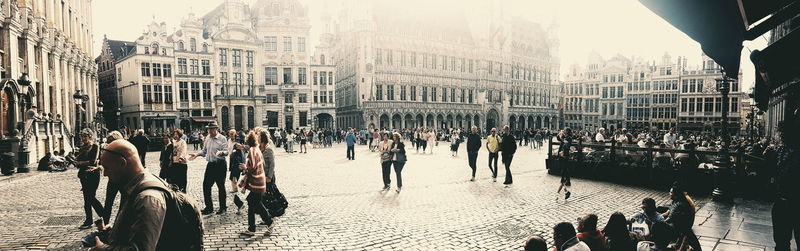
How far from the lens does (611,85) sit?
74.1 meters

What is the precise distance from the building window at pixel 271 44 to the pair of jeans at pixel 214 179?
4106 centimetres

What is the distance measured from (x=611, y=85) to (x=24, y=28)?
257 feet

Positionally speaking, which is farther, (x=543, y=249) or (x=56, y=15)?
(x=56, y=15)

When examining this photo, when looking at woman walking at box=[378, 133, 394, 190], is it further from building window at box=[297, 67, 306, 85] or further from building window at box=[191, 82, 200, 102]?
building window at box=[191, 82, 200, 102]

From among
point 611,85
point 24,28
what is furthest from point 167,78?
point 611,85

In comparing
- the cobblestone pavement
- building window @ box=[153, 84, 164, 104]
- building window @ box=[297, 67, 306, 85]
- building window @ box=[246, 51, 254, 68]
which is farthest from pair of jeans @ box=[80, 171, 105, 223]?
building window @ box=[297, 67, 306, 85]

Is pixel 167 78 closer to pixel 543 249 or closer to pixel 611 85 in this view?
pixel 543 249

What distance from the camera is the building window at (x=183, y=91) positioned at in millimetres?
42656

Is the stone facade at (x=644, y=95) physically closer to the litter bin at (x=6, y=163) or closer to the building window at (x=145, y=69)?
the building window at (x=145, y=69)

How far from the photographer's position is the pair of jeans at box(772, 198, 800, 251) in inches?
175

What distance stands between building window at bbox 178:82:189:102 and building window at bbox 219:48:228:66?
4.16 meters

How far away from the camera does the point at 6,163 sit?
43.5 feet

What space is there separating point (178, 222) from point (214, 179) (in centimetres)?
572

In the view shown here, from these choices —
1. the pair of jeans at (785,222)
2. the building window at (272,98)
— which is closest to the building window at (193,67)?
the building window at (272,98)
